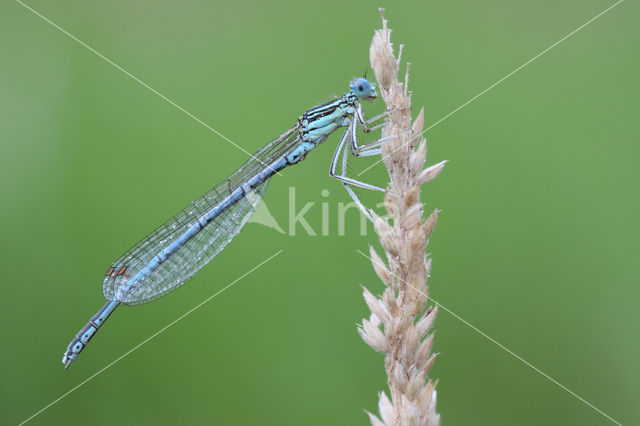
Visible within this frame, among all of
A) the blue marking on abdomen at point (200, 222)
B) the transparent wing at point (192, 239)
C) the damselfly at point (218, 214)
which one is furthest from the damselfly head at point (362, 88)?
the blue marking on abdomen at point (200, 222)

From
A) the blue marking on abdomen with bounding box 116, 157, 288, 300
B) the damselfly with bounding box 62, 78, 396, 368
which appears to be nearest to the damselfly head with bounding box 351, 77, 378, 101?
the damselfly with bounding box 62, 78, 396, 368

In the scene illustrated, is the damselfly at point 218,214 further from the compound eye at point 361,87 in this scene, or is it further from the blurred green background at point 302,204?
the blurred green background at point 302,204

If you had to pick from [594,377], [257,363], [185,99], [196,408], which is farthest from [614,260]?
[185,99]

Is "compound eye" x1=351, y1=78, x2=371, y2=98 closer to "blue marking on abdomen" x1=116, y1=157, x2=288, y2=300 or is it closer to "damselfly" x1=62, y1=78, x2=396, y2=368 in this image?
"damselfly" x1=62, y1=78, x2=396, y2=368

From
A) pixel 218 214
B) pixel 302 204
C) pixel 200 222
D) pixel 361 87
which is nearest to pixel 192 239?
pixel 200 222

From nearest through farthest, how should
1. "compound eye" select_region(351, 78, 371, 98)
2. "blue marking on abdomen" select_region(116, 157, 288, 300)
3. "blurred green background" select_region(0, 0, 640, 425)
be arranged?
"blurred green background" select_region(0, 0, 640, 425) < "compound eye" select_region(351, 78, 371, 98) < "blue marking on abdomen" select_region(116, 157, 288, 300)

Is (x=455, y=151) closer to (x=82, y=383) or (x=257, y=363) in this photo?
(x=257, y=363)

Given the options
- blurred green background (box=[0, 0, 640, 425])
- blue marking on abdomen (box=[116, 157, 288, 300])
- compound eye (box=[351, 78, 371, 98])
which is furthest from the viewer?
blue marking on abdomen (box=[116, 157, 288, 300])
